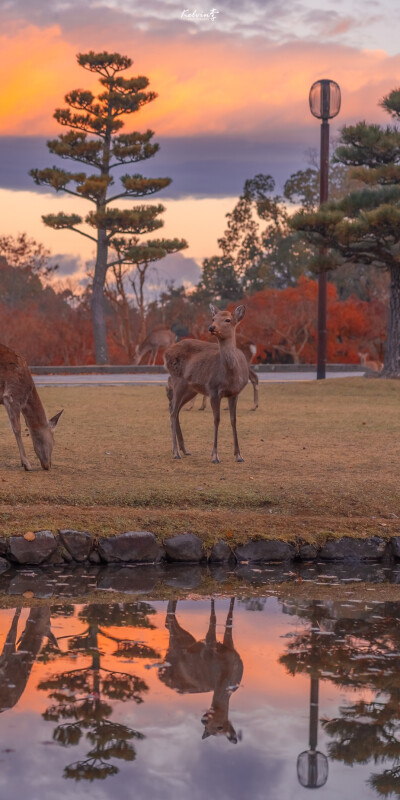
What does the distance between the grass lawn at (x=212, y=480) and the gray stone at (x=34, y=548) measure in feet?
0.46

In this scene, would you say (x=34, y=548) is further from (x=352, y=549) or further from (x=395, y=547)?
(x=395, y=547)

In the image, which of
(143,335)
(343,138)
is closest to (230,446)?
Result: (343,138)

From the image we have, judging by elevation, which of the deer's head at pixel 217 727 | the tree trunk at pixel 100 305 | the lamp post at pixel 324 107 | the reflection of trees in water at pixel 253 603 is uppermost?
the lamp post at pixel 324 107

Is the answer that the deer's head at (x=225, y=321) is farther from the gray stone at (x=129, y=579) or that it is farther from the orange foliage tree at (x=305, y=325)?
the orange foliage tree at (x=305, y=325)

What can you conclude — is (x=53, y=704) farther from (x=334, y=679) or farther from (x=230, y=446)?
(x=230, y=446)

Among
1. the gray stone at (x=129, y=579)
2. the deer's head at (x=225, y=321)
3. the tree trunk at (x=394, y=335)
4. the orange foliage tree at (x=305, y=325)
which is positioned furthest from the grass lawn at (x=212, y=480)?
the orange foliage tree at (x=305, y=325)

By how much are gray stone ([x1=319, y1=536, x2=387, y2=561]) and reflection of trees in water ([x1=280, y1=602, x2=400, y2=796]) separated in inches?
50.2

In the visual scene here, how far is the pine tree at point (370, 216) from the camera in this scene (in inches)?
894

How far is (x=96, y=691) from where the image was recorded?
5.40m

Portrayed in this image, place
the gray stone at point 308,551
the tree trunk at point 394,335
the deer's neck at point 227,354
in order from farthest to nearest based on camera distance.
Answer: the tree trunk at point 394,335, the deer's neck at point 227,354, the gray stone at point 308,551

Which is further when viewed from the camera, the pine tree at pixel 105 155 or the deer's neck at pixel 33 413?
the pine tree at pixel 105 155

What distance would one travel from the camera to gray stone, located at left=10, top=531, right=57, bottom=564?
8.14 metres

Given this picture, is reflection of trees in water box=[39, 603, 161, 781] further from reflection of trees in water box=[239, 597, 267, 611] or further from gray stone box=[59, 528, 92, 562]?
gray stone box=[59, 528, 92, 562]

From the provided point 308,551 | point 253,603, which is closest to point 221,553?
point 308,551
